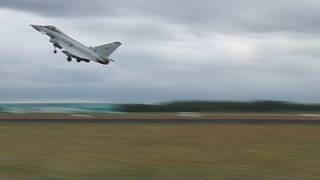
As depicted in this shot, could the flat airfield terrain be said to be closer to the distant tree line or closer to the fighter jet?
the fighter jet

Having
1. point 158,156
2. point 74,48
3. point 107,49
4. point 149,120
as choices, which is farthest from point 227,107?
point 158,156

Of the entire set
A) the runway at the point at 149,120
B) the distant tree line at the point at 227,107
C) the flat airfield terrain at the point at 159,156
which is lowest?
the flat airfield terrain at the point at 159,156

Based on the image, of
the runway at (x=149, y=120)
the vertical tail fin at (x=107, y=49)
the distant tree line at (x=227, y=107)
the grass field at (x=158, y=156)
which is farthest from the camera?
the distant tree line at (x=227, y=107)

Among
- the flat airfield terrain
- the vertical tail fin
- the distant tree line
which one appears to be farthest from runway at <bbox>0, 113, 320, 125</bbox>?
the distant tree line

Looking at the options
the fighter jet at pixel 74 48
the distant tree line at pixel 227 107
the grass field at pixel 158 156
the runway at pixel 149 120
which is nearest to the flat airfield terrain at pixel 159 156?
the grass field at pixel 158 156

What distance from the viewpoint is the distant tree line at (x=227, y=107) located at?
99812 mm

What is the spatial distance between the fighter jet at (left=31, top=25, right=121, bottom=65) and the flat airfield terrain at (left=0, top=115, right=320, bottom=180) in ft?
12.9

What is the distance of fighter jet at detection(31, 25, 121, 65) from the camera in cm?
3660

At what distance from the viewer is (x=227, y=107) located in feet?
336

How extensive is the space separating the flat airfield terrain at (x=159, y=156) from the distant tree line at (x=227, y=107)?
60.4 metres

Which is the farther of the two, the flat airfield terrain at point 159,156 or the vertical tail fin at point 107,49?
the vertical tail fin at point 107,49

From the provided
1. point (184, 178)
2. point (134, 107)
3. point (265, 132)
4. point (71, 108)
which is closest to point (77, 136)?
point (265, 132)

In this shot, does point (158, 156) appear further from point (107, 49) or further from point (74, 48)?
point (107, 49)

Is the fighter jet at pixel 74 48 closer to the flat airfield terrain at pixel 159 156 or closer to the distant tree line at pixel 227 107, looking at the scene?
the flat airfield terrain at pixel 159 156
